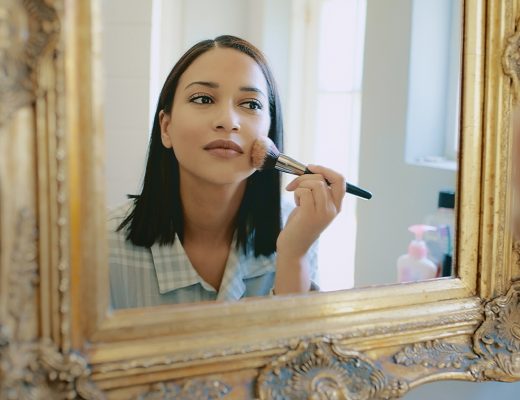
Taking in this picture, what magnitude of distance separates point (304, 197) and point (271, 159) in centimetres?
4

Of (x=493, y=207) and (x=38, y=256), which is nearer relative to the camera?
(x=38, y=256)

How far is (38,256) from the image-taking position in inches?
14.5

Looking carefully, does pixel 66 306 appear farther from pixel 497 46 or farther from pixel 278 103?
pixel 497 46

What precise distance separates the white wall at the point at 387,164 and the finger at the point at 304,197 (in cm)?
4

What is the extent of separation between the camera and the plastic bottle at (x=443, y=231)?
51 cm

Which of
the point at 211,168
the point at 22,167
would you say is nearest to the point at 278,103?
the point at 211,168

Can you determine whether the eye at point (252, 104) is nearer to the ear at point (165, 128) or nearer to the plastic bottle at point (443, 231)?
the ear at point (165, 128)

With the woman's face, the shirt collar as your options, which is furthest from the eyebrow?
the shirt collar

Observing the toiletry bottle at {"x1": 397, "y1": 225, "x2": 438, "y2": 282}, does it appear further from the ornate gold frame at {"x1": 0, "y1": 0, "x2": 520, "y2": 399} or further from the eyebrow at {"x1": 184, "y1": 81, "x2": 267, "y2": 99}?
the eyebrow at {"x1": 184, "y1": 81, "x2": 267, "y2": 99}

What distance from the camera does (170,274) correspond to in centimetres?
43

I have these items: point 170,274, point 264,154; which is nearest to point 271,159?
point 264,154

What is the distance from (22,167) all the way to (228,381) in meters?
A: 0.19

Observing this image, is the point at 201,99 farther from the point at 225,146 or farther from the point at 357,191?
the point at 357,191

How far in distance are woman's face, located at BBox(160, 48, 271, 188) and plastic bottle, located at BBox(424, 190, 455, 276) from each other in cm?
17
